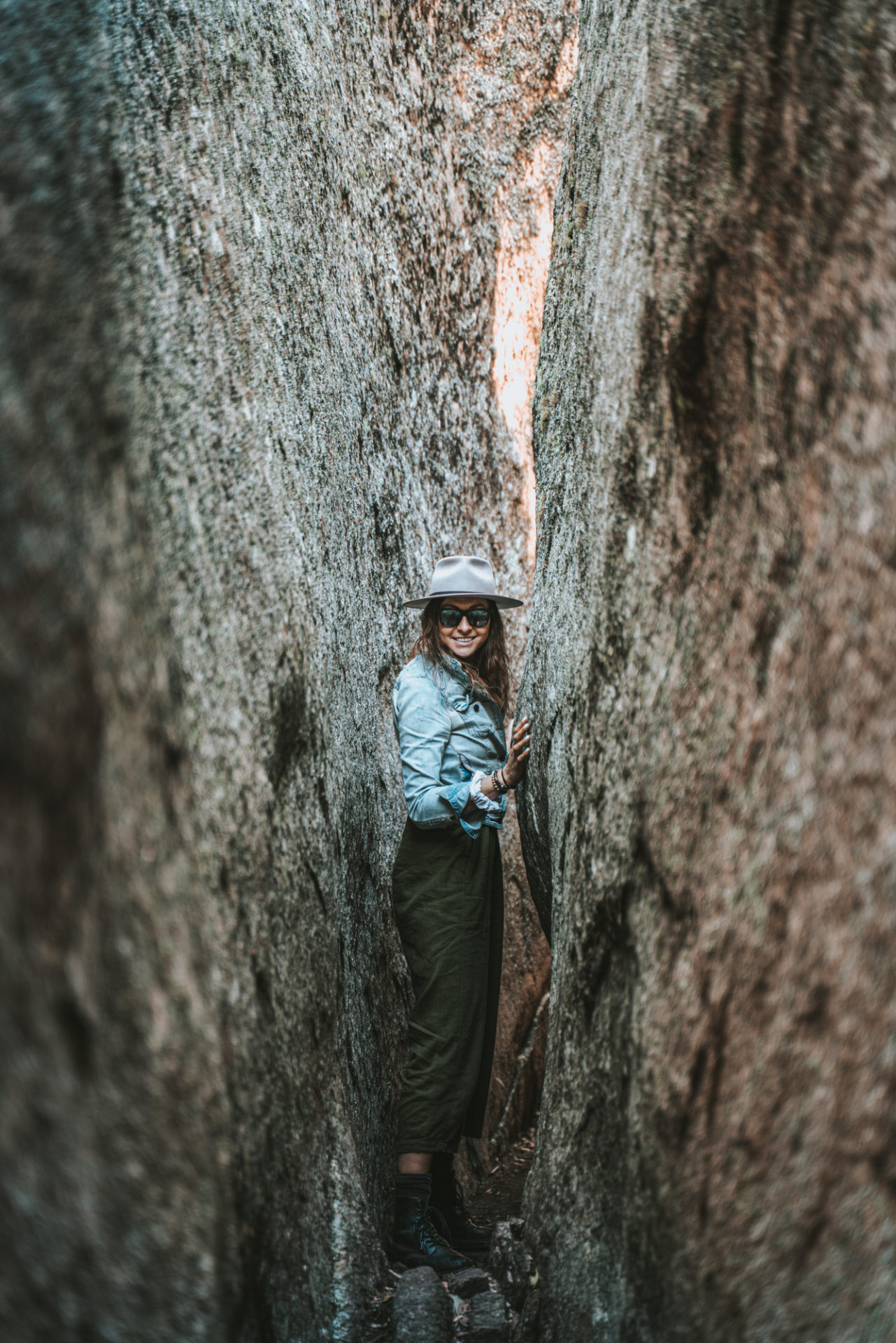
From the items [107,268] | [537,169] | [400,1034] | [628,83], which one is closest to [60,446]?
[107,268]

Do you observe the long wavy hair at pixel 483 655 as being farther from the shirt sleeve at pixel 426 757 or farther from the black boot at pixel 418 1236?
the black boot at pixel 418 1236

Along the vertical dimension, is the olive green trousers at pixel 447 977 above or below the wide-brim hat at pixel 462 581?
below

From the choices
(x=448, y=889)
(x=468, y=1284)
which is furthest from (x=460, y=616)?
(x=468, y=1284)

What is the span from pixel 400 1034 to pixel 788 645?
4.18 metres

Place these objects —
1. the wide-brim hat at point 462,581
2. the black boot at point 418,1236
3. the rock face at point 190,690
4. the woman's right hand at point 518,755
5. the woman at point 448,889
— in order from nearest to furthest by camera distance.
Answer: the rock face at point 190,690 → the black boot at point 418,1236 → the woman at point 448,889 → the woman's right hand at point 518,755 → the wide-brim hat at point 462,581

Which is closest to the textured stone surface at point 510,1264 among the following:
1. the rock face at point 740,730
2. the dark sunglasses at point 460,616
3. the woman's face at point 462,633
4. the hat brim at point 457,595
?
the rock face at point 740,730

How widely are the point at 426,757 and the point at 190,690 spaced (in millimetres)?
2138

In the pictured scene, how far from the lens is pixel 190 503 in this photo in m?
3.24

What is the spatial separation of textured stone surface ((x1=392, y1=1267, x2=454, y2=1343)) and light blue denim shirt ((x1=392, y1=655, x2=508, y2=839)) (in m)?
1.96

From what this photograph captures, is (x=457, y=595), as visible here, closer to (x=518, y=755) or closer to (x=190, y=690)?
(x=518, y=755)

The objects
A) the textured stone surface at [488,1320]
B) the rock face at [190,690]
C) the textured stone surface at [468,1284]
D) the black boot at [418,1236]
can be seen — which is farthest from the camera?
the black boot at [418,1236]

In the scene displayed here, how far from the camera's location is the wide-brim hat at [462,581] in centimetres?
532

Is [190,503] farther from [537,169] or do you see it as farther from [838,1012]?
[537,169]

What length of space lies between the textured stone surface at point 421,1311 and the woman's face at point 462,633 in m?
2.91
